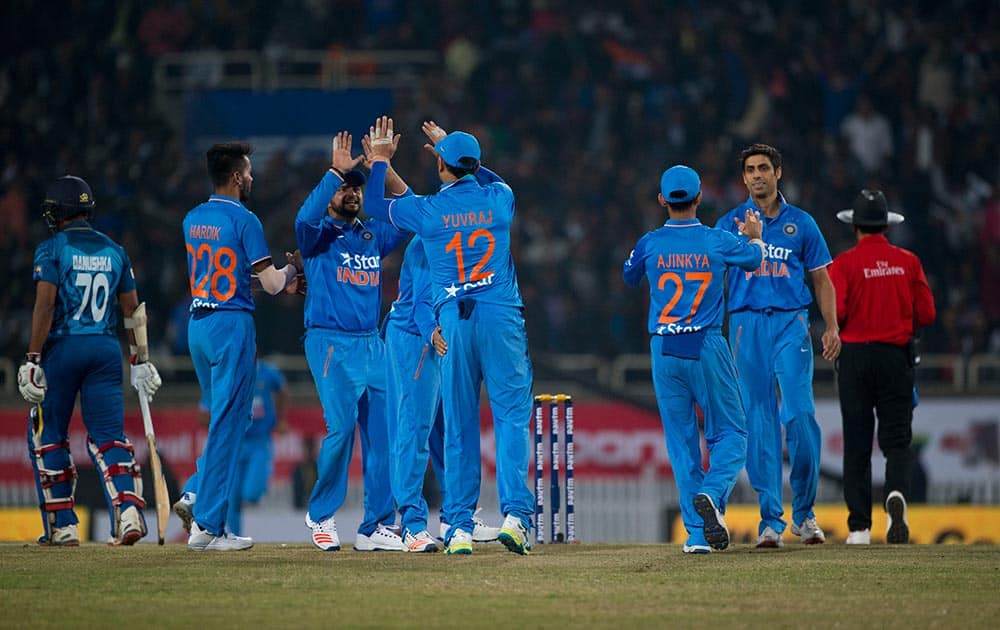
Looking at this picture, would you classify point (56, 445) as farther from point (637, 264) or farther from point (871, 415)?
point (871, 415)

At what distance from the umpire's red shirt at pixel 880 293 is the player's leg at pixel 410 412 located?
3.25 m

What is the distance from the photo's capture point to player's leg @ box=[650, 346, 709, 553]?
10.2m

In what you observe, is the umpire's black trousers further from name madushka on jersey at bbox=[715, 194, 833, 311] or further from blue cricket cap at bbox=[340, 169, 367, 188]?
blue cricket cap at bbox=[340, 169, 367, 188]

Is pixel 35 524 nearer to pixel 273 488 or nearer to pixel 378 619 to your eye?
pixel 273 488

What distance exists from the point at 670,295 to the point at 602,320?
1044 cm

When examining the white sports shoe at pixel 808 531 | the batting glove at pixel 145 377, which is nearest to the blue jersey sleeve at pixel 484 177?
the batting glove at pixel 145 377

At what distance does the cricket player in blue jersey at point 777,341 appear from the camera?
36.2 ft

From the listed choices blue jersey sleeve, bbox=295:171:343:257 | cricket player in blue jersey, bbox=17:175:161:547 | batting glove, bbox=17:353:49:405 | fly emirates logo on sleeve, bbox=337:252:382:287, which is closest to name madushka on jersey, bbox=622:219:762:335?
fly emirates logo on sleeve, bbox=337:252:382:287

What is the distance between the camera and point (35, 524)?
16.7 metres

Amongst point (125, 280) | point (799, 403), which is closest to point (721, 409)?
point (799, 403)

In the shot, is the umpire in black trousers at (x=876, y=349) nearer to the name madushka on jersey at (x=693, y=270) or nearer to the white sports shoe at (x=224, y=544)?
the name madushka on jersey at (x=693, y=270)

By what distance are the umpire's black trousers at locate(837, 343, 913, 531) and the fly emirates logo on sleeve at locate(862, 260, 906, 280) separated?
528 mm

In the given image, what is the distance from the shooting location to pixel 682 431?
33.4 ft

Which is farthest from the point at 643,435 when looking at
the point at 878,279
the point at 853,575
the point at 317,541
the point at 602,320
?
the point at 853,575
